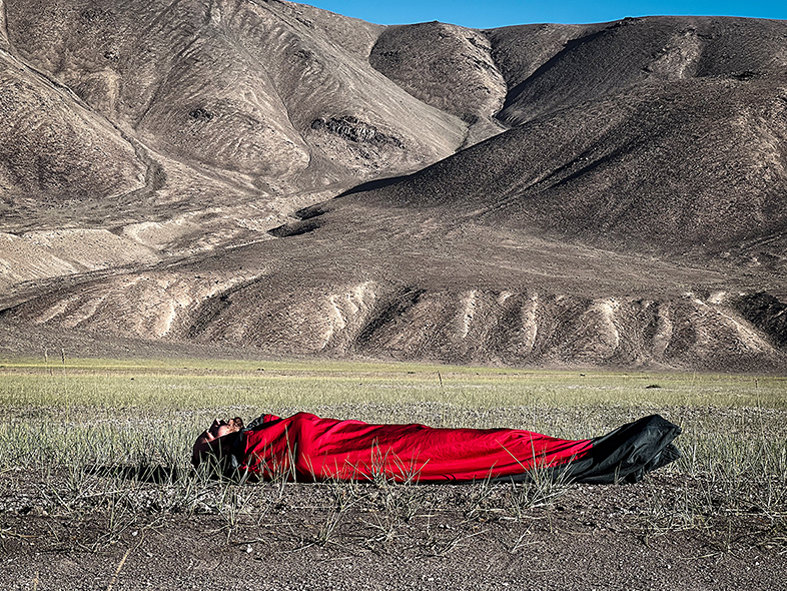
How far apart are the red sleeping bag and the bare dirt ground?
36 centimetres

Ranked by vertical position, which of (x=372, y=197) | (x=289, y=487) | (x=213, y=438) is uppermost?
(x=372, y=197)

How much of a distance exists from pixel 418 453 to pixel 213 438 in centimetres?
194

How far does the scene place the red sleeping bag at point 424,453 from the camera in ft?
26.9

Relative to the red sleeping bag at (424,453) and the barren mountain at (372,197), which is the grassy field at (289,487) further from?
the barren mountain at (372,197)

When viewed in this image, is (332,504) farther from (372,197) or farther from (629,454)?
(372,197)

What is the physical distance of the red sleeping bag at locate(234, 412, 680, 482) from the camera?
820cm

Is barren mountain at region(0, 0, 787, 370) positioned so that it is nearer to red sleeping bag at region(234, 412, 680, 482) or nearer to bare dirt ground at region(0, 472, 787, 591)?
red sleeping bag at region(234, 412, 680, 482)

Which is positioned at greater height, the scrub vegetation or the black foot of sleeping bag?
the black foot of sleeping bag

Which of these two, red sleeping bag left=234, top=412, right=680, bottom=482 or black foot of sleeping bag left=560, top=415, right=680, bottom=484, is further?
black foot of sleeping bag left=560, top=415, right=680, bottom=484

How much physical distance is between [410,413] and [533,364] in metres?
38.9

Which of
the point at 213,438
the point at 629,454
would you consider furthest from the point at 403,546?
the point at 629,454

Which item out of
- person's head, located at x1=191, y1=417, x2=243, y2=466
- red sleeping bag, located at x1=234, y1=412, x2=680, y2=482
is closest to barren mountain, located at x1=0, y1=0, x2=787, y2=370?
person's head, located at x1=191, y1=417, x2=243, y2=466

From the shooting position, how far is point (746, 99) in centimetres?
9281

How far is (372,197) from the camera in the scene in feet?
318
